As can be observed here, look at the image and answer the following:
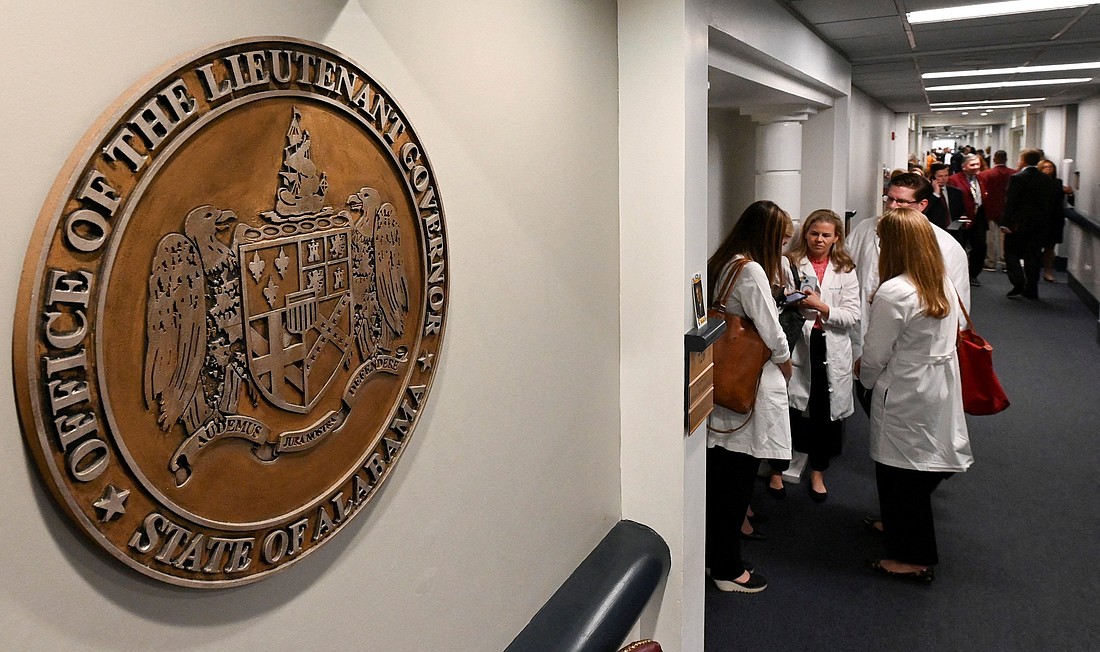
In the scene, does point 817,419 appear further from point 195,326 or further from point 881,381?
point 195,326

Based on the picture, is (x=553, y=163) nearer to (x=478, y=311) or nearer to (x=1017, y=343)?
(x=478, y=311)

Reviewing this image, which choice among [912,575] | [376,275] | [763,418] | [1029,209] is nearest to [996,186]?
[1029,209]

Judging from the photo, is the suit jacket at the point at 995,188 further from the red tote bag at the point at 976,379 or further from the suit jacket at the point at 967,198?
the red tote bag at the point at 976,379

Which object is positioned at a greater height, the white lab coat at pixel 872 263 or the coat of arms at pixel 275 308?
the coat of arms at pixel 275 308

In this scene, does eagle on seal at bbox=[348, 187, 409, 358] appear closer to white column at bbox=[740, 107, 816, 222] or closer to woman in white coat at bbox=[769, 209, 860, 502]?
woman in white coat at bbox=[769, 209, 860, 502]

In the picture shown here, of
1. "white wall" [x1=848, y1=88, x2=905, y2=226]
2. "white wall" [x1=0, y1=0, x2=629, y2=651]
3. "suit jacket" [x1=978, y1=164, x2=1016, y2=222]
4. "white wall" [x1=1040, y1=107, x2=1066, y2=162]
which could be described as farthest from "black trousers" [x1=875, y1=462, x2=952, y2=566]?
"white wall" [x1=1040, y1=107, x2=1066, y2=162]

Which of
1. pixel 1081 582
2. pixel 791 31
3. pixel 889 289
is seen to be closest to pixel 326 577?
pixel 889 289

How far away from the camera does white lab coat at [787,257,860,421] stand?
452 cm

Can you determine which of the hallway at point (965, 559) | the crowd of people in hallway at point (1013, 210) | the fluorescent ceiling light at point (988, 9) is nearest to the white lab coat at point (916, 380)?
the hallway at point (965, 559)

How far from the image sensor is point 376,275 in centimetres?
134

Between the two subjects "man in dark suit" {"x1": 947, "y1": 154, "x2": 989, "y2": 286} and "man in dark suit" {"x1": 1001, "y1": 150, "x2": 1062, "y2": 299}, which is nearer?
"man in dark suit" {"x1": 1001, "y1": 150, "x2": 1062, "y2": 299}

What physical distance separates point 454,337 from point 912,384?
2694mm

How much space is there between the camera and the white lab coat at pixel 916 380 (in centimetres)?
356

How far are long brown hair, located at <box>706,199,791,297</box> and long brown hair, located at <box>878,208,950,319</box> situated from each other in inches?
18.5
